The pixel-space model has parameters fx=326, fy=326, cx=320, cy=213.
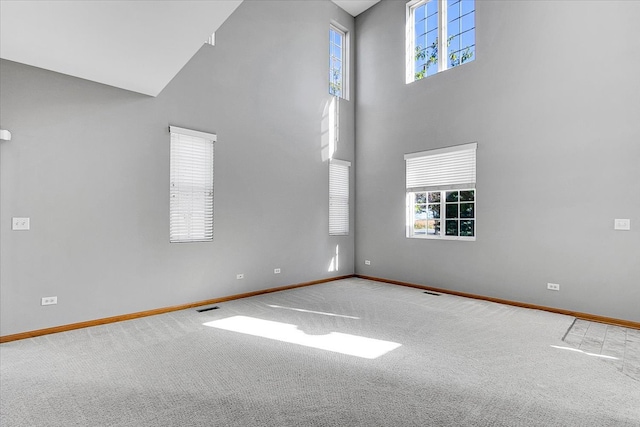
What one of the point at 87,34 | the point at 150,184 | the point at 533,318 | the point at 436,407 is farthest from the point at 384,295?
the point at 87,34

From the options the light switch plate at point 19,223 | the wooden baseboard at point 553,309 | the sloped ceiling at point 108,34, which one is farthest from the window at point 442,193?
the light switch plate at point 19,223

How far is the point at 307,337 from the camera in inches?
134

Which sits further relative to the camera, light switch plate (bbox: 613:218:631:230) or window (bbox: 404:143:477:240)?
window (bbox: 404:143:477:240)

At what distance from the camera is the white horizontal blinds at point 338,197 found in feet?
21.4

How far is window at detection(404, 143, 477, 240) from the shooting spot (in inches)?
208

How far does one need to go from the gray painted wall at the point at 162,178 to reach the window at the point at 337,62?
38 centimetres

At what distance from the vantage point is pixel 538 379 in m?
2.53

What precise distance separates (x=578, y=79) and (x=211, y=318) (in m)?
5.63

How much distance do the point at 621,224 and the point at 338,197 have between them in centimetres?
427

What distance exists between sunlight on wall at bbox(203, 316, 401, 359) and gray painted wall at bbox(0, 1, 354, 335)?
1.10 metres

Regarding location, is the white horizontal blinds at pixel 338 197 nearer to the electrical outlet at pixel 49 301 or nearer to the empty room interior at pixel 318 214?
the empty room interior at pixel 318 214

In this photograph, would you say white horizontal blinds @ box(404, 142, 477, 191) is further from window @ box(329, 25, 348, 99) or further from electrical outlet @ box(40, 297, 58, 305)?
electrical outlet @ box(40, 297, 58, 305)

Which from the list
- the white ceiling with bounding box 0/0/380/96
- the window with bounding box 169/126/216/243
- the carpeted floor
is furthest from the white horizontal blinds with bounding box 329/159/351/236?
the white ceiling with bounding box 0/0/380/96

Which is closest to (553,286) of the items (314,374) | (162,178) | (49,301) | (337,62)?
(314,374)
